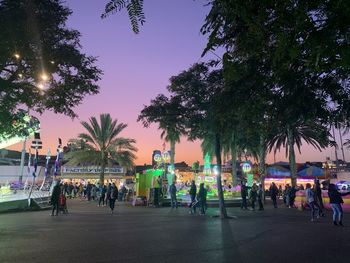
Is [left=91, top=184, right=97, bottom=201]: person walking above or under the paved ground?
above

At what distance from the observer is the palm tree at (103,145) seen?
36906 millimetres

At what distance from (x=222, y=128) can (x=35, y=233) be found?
23.5 feet

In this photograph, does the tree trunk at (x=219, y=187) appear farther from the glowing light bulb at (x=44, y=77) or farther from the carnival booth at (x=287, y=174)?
the carnival booth at (x=287, y=174)

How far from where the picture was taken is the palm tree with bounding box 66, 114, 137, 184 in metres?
36.9

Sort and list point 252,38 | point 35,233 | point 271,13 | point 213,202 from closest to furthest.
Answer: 1. point 271,13
2. point 252,38
3. point 35,233
4. point 213,202

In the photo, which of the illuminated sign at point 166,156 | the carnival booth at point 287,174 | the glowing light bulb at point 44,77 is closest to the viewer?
the glowing light bulb at point 44,77

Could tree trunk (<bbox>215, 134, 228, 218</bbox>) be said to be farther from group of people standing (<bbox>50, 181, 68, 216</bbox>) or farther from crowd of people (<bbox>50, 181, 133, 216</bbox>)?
group of people standing (<bbox>50, 181, 68, 216</bbox>)

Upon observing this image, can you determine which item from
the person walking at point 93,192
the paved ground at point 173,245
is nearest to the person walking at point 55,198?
the paved ground at point 173,245

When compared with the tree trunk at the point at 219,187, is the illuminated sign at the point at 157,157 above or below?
above

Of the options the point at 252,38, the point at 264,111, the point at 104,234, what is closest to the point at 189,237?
the point at 104,234

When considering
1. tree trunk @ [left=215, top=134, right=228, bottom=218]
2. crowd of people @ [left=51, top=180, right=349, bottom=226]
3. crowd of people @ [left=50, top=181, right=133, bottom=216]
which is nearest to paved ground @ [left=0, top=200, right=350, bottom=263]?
crowd of people @ [left=51, top=180, right=349, bottom=226]

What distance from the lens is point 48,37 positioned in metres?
12.2

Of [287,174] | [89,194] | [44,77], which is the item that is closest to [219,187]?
[44,77]

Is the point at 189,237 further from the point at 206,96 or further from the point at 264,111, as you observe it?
the point at 206,96
